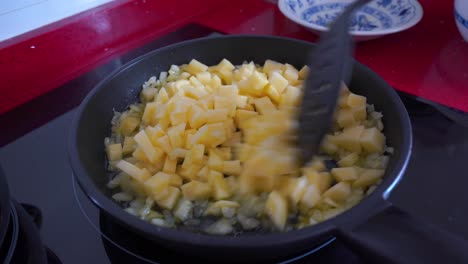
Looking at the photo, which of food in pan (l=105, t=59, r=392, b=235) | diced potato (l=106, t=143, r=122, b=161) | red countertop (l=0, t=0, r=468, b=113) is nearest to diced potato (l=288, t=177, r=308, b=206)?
food in pan (l=105, t=59, r=392, b=235)

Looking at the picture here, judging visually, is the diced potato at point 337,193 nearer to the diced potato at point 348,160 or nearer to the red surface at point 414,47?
the diced potato at point 348,160

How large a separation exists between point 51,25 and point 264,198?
707 mm

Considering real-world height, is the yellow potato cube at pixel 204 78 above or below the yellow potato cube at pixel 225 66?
below

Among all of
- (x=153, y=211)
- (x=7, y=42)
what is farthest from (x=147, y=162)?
(x=7, y=42)

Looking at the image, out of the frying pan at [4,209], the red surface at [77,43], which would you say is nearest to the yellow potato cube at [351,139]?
the frying pan at [4,209]

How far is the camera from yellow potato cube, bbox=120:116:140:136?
2.63ft

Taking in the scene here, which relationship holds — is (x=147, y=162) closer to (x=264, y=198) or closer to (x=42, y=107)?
(x=264, y=198)

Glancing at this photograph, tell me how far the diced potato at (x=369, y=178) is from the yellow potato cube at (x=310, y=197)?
3.1 inches

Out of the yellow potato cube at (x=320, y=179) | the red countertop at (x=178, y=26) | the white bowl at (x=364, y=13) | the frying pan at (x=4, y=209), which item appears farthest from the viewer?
the white bowl at (x=364, y=13)

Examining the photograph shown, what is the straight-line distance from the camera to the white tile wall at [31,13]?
39.2 inches

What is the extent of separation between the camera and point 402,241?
1.44 feet

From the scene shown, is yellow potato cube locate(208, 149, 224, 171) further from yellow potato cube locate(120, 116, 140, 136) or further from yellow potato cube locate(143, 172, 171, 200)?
yellow potato cube locate(120, 116, 140, 136)

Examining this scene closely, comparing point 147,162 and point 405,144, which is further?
point 147,162

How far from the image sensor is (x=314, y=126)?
1.70 feet
